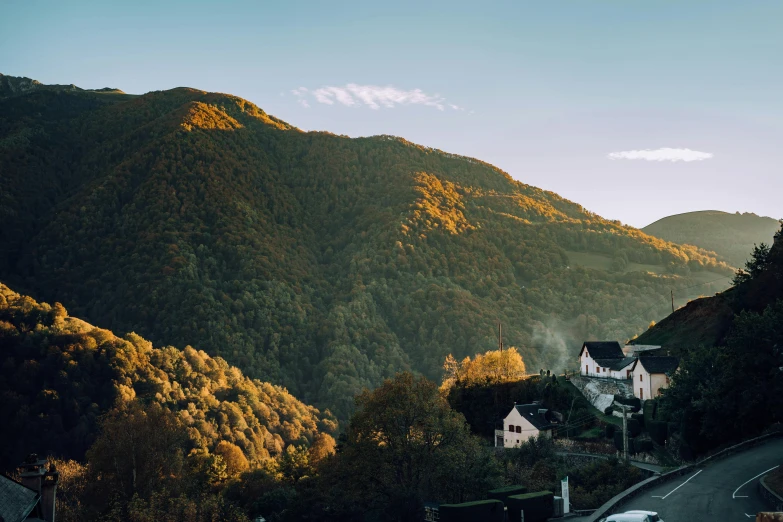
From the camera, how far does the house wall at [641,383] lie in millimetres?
61412

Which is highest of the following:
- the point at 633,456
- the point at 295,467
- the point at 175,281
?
the point at 175,281

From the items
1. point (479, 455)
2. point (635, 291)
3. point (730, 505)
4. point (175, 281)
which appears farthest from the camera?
point (635, 291)

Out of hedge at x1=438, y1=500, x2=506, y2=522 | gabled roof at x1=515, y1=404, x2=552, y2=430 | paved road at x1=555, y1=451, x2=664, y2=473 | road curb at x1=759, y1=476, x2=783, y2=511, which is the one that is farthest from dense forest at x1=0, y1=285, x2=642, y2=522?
road curb at x1=759, y1=476, x2=783, y2=511

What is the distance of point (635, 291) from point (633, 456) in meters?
145

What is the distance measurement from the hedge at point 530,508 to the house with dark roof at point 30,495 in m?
17.2

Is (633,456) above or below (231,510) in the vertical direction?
above

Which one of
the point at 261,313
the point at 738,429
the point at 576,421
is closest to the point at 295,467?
the point at 576,421

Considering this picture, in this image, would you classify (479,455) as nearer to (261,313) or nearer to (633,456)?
(633,456)

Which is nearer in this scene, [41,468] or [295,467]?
[41,468]

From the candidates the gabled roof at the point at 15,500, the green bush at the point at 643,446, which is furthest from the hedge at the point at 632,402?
the gabled roof at the point at 15,500

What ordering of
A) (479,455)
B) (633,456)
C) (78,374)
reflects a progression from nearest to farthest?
(479,455), (633,456), (78,374)

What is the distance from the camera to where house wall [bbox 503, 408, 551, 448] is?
59281 mm

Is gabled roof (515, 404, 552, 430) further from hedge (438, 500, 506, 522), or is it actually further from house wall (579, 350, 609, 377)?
hedge (438, 500, 506, 522)

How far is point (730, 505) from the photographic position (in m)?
A: 28.4
